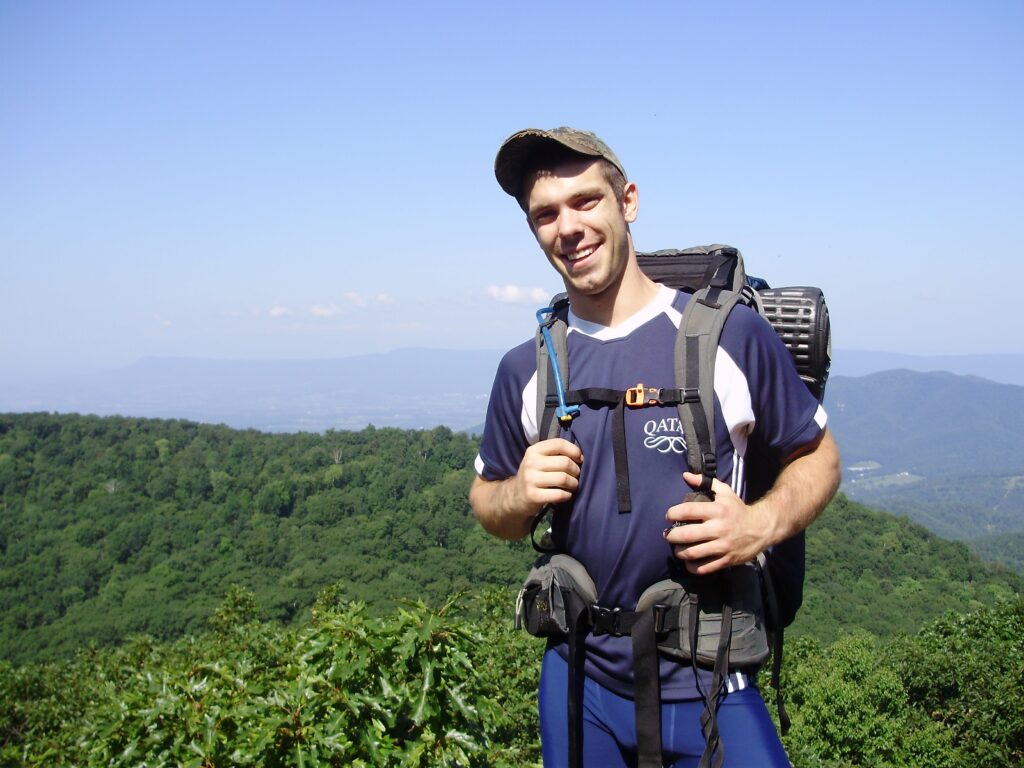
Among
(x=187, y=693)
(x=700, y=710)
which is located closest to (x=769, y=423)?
(x=700, y=710)

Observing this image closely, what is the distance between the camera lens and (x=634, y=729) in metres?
1.91

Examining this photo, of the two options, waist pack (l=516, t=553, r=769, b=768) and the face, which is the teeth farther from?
waist pack (l=516, t=553, r=769, b=768)

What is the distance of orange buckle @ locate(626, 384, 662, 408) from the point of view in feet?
6.12

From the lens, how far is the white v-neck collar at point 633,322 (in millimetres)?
2006

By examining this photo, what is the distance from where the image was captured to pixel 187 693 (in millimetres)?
3416

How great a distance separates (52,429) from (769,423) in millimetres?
81556

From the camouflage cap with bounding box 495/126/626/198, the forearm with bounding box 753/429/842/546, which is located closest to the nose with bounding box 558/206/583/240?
the camouflage cap with bounding box 495/126/626/198

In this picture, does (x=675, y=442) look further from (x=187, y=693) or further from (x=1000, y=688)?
(x=1000, y=688)

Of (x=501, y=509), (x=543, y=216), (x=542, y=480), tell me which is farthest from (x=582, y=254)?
(x=501, y=509)

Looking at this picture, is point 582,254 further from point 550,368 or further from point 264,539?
point 264,539

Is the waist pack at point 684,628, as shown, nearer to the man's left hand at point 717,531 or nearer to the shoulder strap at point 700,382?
the man's left hand at point 717,531

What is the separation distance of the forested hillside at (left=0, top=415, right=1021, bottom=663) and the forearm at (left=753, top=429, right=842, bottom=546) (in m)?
39.2

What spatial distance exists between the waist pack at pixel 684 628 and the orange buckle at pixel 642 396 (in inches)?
15.6

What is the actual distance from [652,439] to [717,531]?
10.0 inches
